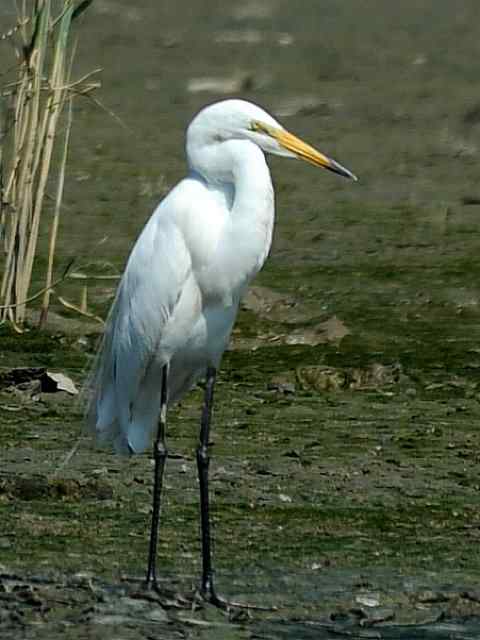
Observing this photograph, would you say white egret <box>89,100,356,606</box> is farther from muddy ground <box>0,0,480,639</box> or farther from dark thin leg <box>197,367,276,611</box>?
muddy ground <box>0,0,480,639</box>

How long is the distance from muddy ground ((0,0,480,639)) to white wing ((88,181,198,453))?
337 mm

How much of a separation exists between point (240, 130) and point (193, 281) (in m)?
0.52

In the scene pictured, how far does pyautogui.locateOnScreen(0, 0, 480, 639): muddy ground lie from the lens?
17.8 feet

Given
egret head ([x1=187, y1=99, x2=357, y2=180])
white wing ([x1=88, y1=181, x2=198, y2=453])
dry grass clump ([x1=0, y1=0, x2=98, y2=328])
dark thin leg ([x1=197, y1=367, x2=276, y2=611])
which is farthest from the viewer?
dry grass clump ([x1=0, y1=0, x2=98, y2=328])

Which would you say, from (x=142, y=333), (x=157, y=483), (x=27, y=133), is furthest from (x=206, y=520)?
(x=27, y=133)

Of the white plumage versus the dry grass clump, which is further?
the dry grass clump

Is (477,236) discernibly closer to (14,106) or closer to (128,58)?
(14,106)

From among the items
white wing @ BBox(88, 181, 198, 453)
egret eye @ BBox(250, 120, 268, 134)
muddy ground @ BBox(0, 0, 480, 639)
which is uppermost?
egret eye @ BBox(250, 120, 268, 134)

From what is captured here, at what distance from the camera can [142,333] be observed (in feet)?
19.1

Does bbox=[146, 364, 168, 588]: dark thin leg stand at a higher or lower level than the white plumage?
lower

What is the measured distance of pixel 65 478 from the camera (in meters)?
6.54

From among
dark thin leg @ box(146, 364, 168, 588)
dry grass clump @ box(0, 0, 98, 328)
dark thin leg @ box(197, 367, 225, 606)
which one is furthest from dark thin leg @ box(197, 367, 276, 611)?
dry grass clump @ box(0, 0, 98, 328)

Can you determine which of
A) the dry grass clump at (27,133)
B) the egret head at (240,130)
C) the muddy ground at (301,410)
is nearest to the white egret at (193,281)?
the egret head at (240,130)

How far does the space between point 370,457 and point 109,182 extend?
5.38m
